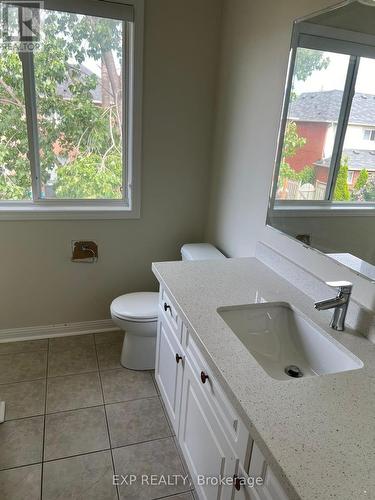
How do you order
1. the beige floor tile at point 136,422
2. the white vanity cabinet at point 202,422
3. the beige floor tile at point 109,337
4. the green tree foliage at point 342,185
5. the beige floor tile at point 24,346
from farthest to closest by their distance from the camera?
the beige floor tile at point 109,337
the beige floor tile at point 24,346
the beige floor tile at point 136,422
the green tree foliage at point 342,185
the white vanity cabinet at point 202,422

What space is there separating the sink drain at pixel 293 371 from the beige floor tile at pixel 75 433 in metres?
1.05

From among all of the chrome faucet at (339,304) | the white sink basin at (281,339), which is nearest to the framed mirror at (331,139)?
the chrome faucet at (339,304)

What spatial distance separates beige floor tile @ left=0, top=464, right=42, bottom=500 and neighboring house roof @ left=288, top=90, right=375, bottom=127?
2037 millimetres

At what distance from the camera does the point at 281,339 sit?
155cm

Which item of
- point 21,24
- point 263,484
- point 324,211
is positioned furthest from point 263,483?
point 21,24

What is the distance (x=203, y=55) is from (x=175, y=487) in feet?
8.34

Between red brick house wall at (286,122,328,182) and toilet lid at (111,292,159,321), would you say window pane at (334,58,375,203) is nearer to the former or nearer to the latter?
red brick house wall at (286,122,328,182)

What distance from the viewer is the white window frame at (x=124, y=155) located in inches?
87.1

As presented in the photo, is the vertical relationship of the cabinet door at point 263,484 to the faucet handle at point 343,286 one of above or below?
below

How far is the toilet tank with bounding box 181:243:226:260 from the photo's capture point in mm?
2406

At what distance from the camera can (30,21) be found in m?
2.16

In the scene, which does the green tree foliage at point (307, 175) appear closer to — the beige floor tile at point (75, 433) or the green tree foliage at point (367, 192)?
the green tree foliage at point (367, 192)

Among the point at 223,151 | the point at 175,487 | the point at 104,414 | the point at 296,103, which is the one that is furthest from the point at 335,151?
the point at 104,414

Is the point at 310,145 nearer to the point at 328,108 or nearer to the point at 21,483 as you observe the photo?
the point at 328,108
